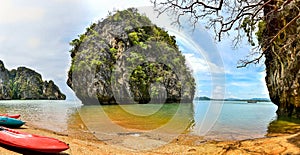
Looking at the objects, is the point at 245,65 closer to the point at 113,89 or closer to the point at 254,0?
the point at 254,0

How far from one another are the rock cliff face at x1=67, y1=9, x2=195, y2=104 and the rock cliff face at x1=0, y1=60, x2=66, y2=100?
3091 inches

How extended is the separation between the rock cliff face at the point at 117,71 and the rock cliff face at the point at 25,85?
258ft

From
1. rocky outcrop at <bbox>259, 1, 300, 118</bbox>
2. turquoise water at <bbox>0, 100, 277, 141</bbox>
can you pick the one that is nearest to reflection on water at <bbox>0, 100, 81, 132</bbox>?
turquoise water at <bbox>0, 100, 277, 141</bbox>

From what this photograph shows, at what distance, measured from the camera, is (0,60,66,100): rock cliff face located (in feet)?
357

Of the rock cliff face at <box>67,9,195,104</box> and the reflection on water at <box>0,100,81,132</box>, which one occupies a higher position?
the rock cliff face at <box>67,9,195,104</box>

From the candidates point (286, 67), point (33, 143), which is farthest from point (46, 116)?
point (286, 67)

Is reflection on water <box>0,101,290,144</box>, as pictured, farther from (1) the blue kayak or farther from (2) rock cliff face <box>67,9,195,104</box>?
(2) rock cliff face <box>67,9,195,104</box>

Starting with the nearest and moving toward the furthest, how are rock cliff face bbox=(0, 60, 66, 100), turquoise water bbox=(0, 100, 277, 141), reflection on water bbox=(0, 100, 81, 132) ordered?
turquoise water bbox=(0, 100, 277, 141) → reflection on water bbox=(0, 100, 81, 132) → rock cliff face bbox=(0, 60, 66, 100)

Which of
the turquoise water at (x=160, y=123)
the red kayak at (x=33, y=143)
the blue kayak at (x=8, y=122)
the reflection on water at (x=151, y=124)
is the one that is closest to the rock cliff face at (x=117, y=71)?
the reflection on water at (x=151, y=124)

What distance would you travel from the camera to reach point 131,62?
27.7 m

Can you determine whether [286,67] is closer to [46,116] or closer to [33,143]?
[33,143]

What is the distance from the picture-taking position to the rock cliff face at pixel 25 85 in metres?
109

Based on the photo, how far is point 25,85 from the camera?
11169 cm

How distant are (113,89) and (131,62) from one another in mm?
13649
